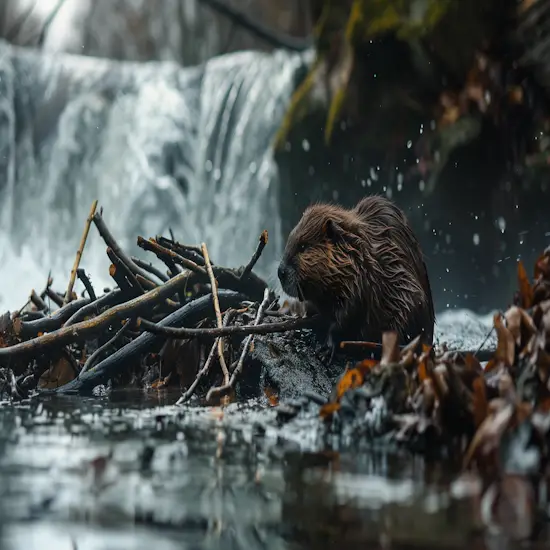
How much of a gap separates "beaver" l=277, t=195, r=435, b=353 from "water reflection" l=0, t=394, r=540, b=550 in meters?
1.00

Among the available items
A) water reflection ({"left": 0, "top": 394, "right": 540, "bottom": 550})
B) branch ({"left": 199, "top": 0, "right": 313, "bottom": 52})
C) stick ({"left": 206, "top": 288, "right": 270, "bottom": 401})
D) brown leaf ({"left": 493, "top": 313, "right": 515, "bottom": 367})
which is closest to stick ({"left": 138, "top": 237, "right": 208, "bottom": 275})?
stick ({"left": 206, "top": 288, "right": 270, "bottom": 401})

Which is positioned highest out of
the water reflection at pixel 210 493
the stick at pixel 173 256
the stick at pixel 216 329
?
the stick at pixel 173 256

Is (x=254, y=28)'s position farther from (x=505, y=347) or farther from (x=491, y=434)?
(x=491, y=434)

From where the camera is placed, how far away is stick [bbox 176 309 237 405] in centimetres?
281

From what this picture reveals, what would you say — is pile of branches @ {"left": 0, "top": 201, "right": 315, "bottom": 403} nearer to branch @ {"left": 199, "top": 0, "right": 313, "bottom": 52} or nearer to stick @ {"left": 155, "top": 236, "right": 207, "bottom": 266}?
stick @ {"left": 155, "top": 236, "right": 207, "bottom": 266}

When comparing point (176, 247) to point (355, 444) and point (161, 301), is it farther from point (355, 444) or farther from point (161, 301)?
point (355, 444)

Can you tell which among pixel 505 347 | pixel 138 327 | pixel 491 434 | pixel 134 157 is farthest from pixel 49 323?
pixel 134 157

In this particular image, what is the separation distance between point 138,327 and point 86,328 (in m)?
0.21

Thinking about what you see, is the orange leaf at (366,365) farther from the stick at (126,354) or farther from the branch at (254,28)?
the branch at (254,28)

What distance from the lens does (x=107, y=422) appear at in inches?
91.4

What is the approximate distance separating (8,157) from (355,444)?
11923mm

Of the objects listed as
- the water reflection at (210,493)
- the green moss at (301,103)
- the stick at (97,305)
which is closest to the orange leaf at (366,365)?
the water reflection at (210,493)

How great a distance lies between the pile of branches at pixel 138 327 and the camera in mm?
3217

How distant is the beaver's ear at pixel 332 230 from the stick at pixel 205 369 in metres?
0.51
